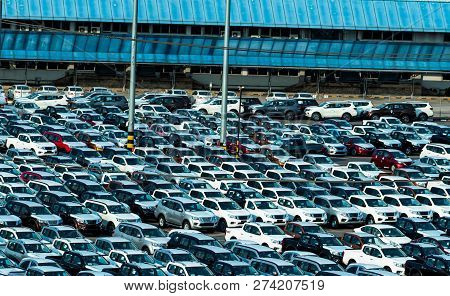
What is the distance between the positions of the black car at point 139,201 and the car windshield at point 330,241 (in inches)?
349

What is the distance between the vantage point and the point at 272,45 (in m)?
105

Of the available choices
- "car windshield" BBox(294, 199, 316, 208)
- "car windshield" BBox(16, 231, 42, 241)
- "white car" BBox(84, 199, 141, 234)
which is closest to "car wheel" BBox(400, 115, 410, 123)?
"car windshield" BBox(294, 199, 316, 208)

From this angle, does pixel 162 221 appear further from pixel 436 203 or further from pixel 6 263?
pixel 6 263

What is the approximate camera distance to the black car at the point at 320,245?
49156 millimetres

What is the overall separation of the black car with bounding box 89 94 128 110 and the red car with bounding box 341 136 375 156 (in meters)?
15.9

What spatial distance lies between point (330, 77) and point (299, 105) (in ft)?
63.9

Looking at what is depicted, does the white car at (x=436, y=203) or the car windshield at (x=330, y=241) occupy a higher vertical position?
the white car at (x=436, y=203)

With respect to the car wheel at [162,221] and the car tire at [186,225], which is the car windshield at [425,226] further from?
the car wheel at [162,221]

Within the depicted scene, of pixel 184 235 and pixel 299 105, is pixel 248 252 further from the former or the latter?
pixel 299 105

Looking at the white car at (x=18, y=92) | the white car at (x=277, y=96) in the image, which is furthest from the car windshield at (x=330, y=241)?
the white car at (x=18, y=92)

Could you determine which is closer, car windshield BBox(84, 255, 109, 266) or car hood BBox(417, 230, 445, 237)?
car windshield BBox(84, 255, 109, 266)

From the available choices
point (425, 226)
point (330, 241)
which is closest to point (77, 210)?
point (330, 241)

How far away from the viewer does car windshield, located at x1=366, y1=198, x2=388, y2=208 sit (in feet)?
190

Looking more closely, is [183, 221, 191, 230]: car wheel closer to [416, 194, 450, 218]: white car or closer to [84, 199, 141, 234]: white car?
[84, 199, 141, 234]: white car
